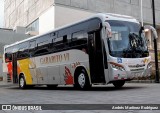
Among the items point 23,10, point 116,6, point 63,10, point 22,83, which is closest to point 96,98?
point 22,83

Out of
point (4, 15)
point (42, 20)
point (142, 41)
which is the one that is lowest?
point (142, 41)

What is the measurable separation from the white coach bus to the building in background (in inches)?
773

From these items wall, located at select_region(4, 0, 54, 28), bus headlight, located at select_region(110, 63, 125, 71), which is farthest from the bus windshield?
wall, located at select_region(4, 0, 54, 28)

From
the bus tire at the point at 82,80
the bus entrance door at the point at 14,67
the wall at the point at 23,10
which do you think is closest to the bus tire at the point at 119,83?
the bus tire at the point at 82,80

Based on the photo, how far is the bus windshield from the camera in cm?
1341

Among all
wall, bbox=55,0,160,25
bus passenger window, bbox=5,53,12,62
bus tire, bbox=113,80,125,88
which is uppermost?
wall, bbox=55,0,160,25

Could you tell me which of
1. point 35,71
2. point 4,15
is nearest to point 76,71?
point 35,71

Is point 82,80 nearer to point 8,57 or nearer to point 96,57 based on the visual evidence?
point 96,57

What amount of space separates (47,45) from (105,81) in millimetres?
5496

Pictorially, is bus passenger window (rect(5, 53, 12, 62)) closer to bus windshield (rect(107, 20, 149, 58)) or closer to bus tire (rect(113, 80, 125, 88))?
bus tire (rect(113, 80, 125, 88))

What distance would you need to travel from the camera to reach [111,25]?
45.3 ft

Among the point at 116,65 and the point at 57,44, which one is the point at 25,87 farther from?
the point at 116,65

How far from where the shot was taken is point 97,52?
44.9ft

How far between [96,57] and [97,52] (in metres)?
0.23
